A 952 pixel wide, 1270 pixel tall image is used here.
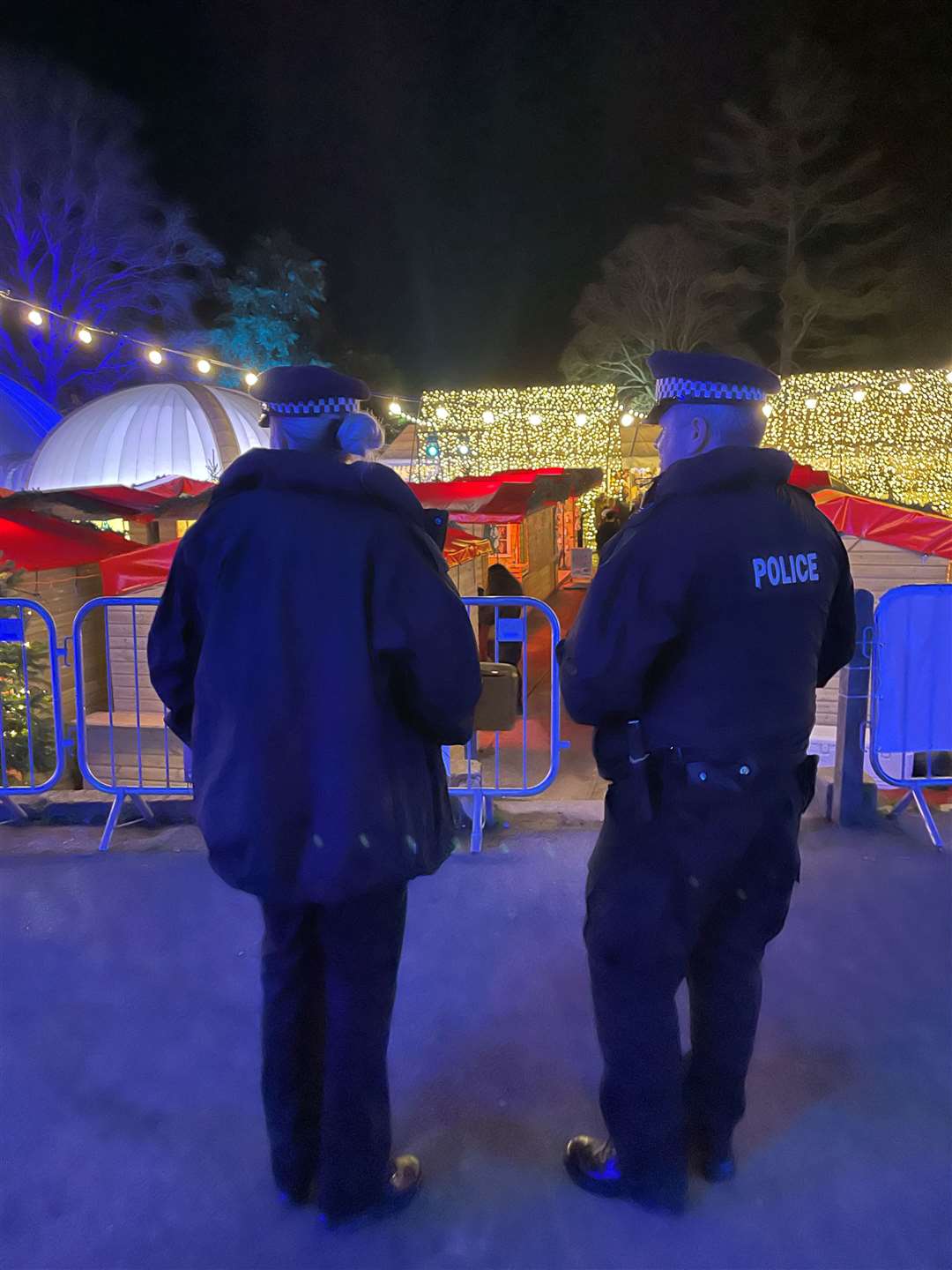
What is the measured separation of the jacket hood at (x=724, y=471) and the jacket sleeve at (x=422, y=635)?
1.76 ft

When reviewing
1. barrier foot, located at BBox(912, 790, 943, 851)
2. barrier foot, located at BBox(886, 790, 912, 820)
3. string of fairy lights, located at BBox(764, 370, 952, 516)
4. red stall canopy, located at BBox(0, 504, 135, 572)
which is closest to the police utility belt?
barrier foot, located at BBox(912, 790, 943, 851)

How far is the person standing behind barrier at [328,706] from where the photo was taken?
5.70ft

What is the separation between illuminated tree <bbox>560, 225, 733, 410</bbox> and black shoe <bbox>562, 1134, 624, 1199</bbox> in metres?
26.5

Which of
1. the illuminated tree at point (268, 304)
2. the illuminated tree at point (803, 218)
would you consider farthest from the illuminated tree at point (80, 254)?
the illuminated tree at point (803, 218)

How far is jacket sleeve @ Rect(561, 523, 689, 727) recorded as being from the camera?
6.05ft

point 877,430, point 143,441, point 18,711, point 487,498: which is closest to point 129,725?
point 18,711

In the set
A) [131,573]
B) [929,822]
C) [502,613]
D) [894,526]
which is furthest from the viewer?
[502,613]

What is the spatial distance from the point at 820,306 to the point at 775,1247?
99.0 ft

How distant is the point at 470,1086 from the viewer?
8.05ft

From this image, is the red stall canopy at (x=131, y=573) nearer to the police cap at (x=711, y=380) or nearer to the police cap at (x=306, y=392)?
the police cap at (x=306, y=392)

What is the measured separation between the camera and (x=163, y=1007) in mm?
2811

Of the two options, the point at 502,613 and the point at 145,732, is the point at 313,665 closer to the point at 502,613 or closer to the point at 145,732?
the point at 145,732

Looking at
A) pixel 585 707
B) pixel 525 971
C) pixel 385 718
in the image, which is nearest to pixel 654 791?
pixel 585 707

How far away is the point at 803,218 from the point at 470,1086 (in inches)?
1204
